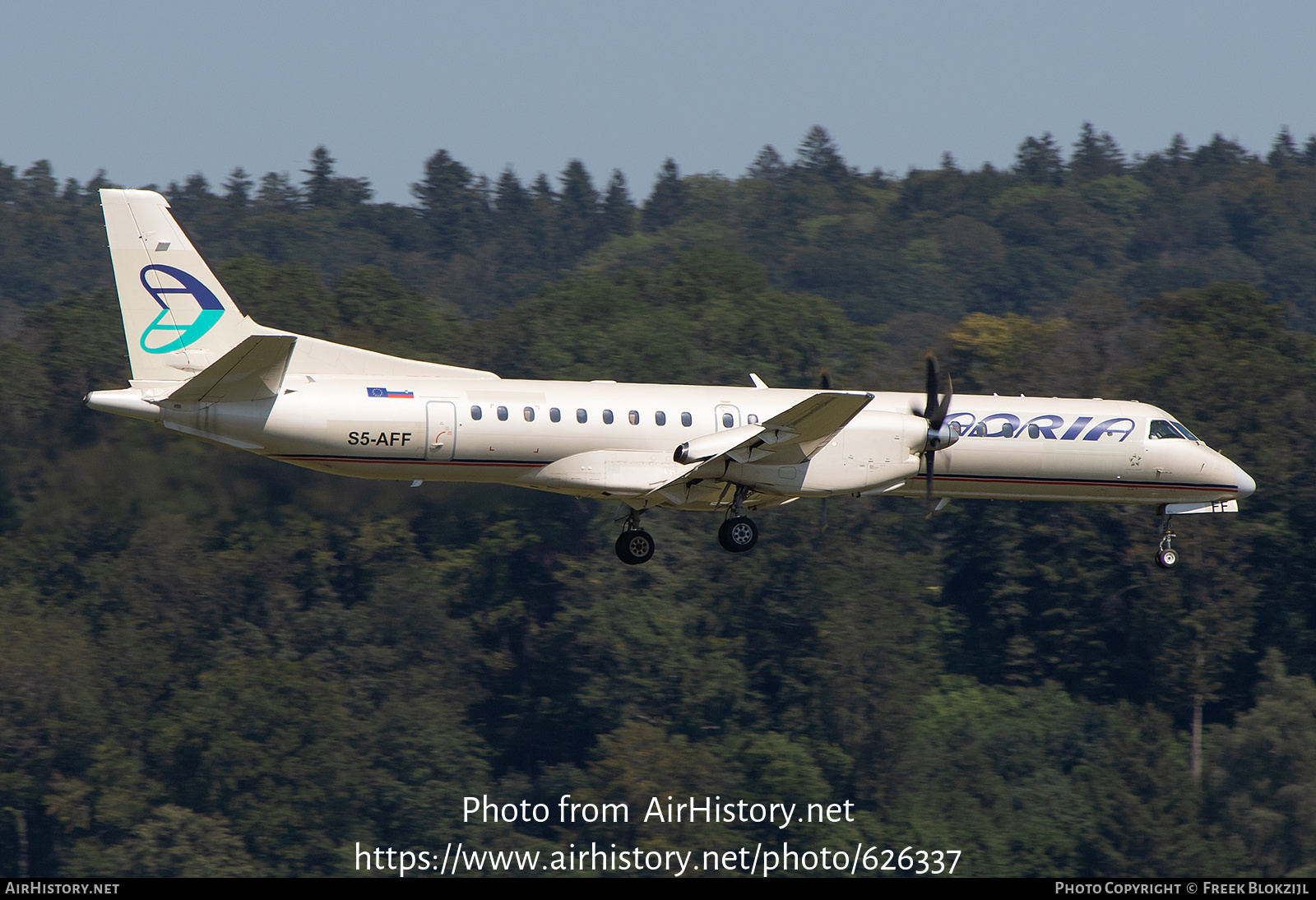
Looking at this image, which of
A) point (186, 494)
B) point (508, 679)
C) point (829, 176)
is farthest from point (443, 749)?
point (829, 176)

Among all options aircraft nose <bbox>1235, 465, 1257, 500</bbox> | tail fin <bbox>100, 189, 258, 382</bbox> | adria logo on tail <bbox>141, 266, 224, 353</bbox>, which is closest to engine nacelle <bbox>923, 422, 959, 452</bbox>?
aircraft nose <bbox>1235, 465, 1257, 500</bbox>

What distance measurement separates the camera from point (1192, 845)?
54.6m

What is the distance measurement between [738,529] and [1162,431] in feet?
31.0

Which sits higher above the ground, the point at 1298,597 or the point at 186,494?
the point at 186,494

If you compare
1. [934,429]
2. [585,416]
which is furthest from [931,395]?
[585,416]

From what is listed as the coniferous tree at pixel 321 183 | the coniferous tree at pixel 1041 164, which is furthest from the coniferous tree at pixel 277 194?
the coniferous tree at pixel 1041 164

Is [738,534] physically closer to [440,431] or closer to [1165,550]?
[440,431]

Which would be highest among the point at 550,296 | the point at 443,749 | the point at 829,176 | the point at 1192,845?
the point at 829,176

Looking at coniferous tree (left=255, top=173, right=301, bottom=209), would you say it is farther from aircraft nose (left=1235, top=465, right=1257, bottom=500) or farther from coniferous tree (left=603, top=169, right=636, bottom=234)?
aircraft nose (left=1235, top=465, right=1257, bottom=500)

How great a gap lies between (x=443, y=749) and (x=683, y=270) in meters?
31.7

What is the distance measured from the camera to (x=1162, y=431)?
32.8m

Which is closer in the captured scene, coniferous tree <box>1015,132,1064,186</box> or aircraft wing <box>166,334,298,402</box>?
aircraft wing <box>166,334,298,402</box>

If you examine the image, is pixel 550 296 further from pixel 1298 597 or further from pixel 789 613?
pixel 1298 597

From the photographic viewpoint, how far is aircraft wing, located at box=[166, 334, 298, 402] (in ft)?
86.8
